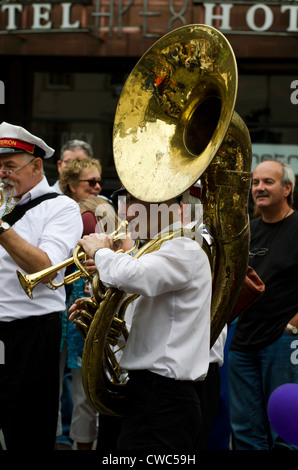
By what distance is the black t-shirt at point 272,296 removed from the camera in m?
4.61

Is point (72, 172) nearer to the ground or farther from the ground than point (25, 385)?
farther from the ground

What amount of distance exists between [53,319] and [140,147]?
3.90 feet

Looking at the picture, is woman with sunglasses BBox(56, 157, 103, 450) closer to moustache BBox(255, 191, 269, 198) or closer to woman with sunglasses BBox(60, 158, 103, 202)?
woman with sunglasses BBox(60, 158, 103, 202)

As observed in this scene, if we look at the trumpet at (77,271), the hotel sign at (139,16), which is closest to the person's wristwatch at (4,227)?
the trumpet at (77,271)

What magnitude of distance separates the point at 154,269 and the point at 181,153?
55 cm

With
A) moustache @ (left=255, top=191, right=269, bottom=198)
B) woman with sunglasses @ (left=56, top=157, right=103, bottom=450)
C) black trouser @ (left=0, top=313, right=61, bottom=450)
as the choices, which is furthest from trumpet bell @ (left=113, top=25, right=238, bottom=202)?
moustache @ (left=255, top=191, right=269, bottom=198)

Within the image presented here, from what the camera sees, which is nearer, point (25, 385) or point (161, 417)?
point (161, 417)

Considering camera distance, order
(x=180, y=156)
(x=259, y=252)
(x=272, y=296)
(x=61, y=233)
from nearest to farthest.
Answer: (x=180, y=156) < (x=61, y=233) < (x=272, y=296) < (x=259, y=252)

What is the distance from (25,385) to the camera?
146 inches

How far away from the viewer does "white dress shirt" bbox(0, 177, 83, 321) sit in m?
3.71

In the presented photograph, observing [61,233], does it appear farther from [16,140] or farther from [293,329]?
[293,329]

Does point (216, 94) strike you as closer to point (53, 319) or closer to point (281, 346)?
point (53, 319)

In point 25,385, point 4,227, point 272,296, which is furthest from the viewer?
point 272,296

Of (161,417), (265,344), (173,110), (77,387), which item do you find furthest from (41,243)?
(265,344)
